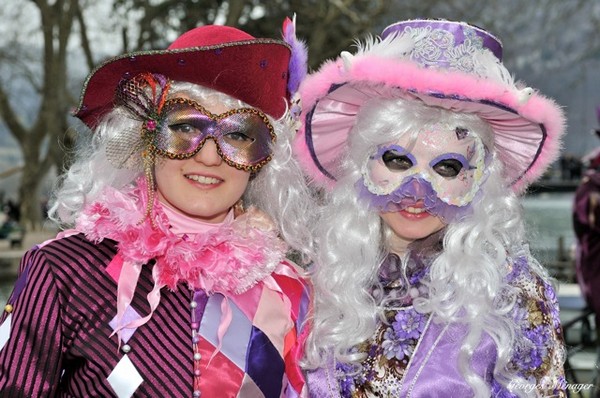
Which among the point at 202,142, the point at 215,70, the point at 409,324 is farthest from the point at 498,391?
the point at 215,70

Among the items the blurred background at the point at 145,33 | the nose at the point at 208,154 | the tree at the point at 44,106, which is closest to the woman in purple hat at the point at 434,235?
the nose at the point at 208,154

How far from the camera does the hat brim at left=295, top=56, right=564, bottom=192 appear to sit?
2.27 m

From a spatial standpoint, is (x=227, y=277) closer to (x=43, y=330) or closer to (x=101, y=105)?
(x=43, y=330)

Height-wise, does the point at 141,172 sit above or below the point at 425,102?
below

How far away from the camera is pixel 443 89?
2.25 m

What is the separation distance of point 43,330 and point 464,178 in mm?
1359

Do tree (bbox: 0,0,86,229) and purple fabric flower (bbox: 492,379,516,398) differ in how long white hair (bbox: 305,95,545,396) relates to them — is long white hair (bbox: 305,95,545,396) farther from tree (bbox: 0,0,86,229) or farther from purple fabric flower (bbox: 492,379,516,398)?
tree (bbox: 0,0,86,229)

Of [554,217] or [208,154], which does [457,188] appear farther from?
[554,217]

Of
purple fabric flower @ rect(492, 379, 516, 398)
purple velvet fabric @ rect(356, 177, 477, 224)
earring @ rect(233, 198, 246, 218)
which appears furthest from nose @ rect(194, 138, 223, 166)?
purple fabric flower @ rect(492, 379, 516, 398)

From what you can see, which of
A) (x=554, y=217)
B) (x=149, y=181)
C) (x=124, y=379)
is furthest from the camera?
(x=554, y=217)

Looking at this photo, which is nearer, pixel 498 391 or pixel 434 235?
pixel 498 391

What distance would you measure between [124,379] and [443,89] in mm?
1266

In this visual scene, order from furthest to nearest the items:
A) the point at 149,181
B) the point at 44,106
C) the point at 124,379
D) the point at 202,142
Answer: the point at 44,106 → the point at 149,181 → the point at 202,142 → the point at 124,379

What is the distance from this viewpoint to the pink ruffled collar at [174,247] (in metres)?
2.30
